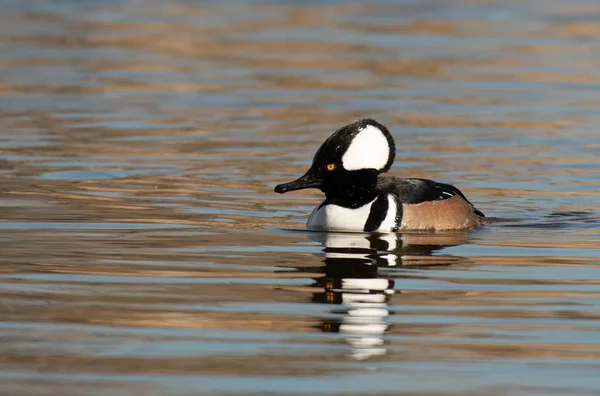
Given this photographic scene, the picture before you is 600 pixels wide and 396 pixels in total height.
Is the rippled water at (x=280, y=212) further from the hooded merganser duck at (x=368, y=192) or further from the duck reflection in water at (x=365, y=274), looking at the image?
the hooded merganser duck at (x=368, y=192)

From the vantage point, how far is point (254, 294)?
8.45m

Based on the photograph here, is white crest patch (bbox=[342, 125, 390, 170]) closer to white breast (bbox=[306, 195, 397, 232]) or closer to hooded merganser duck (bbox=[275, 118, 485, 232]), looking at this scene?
hooded merganser duck (bbox=[275, 118, 485, 232])

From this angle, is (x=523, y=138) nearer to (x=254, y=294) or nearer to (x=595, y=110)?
(x=595, y=110)

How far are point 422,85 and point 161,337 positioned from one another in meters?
12.9

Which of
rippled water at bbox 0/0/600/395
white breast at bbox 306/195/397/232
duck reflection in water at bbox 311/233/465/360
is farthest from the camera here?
white breast at bbox 306/195/397/232

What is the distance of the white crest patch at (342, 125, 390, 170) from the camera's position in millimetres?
10688

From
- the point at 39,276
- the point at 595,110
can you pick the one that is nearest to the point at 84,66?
the point at 595,110

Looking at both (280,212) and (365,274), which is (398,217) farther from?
(365,274)

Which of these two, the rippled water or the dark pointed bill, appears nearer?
the rippled water

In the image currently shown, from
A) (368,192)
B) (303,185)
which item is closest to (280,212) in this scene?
(303,185)

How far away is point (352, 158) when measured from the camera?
10.8 meters

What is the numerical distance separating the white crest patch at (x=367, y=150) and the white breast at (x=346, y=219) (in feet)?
1.13

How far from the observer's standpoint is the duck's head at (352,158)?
10.7m

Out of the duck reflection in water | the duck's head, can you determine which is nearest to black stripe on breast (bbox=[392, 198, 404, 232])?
the duck reflection in water
